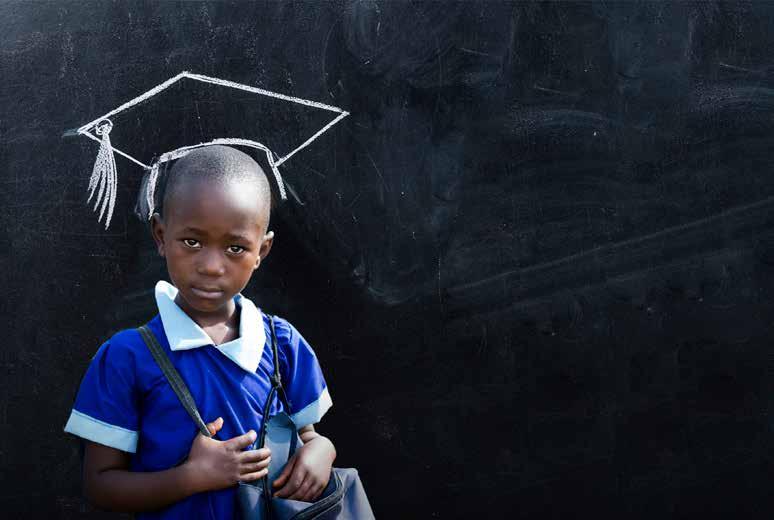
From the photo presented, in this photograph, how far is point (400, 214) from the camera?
2.99 meters

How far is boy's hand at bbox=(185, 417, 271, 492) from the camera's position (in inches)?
78.6

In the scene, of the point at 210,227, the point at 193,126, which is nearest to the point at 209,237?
the point at 210,227

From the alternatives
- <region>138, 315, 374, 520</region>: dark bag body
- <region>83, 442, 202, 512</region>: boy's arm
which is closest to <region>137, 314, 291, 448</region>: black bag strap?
<region>138, 315, 374, 520</region>: dark bag body

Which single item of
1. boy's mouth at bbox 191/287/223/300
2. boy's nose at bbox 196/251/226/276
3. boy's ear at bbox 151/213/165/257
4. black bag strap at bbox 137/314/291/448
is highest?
boy's ear at bbox 151/213/165/257

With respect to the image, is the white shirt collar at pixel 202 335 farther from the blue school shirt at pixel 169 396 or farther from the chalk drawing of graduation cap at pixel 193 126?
the chalk drawing of graduation cap at pixel 193 126

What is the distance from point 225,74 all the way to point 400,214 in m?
0.71

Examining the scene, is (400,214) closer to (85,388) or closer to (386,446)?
(386,446)

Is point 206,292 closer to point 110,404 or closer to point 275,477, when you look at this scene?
point 110,404

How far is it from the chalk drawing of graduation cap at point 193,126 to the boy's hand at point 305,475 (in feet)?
3.46

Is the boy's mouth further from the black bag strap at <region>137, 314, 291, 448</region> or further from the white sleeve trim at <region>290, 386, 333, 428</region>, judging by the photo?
the white sleeve trim at <region>290, 386, 333, 428</region>

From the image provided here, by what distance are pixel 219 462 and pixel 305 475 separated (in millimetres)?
213

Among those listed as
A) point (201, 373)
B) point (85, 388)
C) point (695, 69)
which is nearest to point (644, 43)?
point (695, 69)

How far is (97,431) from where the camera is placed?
2.01 m

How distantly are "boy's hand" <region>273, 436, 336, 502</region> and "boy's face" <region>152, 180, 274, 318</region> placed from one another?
1.32ft
